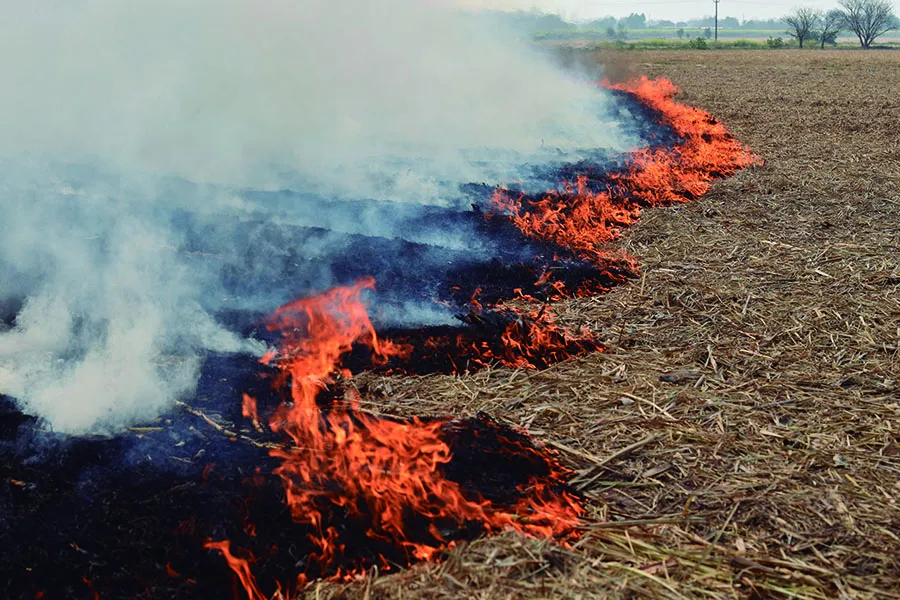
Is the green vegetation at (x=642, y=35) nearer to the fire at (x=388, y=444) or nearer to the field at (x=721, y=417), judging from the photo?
the field at (x=721, y=417)

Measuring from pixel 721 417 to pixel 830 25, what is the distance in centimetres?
7899

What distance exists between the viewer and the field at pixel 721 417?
267cm

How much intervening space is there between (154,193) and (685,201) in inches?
231

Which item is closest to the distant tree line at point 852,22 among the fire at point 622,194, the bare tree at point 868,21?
the bare tree at point 868,21

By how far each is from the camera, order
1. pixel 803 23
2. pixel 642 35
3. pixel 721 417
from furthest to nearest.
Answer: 1. pixel 642 35
2. pixel 803 23
3. pixel 721 417

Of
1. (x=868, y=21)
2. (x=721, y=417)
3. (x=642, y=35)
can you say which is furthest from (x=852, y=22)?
(x=721, y=417)

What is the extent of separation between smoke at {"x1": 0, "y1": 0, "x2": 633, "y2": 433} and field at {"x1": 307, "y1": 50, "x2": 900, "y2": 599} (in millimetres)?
1453

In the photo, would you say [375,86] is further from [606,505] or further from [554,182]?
[606,505]

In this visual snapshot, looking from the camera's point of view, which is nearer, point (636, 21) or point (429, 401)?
point (429, 401)

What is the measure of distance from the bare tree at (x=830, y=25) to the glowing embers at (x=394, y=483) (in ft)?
242

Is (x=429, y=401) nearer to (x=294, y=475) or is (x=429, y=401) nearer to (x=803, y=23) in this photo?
(x=294, y=475)

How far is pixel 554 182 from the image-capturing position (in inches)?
377

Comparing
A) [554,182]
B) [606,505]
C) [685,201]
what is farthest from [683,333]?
[554,182]

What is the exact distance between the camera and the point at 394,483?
121 inches
